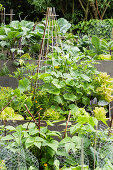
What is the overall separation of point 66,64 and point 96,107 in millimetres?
639

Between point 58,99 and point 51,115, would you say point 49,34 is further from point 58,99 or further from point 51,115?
point 51,115

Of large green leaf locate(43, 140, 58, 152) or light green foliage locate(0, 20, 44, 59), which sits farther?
light green foliage locate(0, 20, 44, 59)

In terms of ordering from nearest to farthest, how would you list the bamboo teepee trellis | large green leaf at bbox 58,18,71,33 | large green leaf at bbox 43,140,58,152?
large green leaf at bbox 43,140,58,152
the bamboo teepee trellis
large green leaf at bbox 58,18,71,33

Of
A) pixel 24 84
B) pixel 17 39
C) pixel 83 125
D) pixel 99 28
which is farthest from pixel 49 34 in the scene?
pixel 83 125

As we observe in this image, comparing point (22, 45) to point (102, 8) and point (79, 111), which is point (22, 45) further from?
point (102, 8)

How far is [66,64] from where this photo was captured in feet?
10.3

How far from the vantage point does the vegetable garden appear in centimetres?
168

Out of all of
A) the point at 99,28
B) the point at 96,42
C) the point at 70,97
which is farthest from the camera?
the point at 99,28

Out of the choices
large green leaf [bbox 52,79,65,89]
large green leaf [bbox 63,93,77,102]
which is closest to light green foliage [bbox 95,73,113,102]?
large green leaf [bbox 63,93,77,102]

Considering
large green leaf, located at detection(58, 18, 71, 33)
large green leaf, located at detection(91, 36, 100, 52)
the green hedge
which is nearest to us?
large green leaf, located at detection(91, 36, 100, 52)

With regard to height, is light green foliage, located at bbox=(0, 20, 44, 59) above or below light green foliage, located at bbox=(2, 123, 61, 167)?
above

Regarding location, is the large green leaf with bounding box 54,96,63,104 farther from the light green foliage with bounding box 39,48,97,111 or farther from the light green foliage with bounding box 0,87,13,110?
the light green foliage with bounding box 0,87,13,110

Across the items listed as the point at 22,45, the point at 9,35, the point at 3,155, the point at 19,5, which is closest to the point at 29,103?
the point at 3,155

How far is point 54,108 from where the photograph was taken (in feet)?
9.86
